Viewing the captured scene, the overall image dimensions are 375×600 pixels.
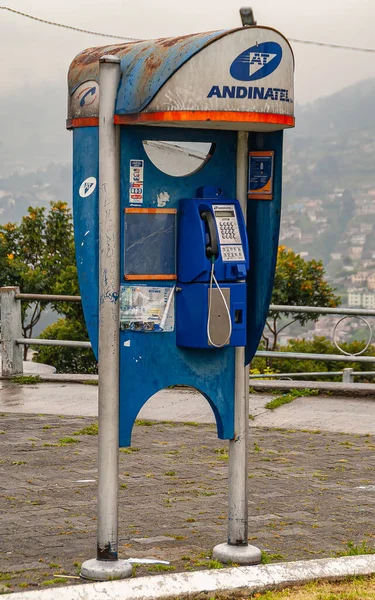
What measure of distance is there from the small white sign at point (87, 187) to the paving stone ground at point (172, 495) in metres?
1.81

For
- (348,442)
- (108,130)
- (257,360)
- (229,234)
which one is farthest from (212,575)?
(257,360)

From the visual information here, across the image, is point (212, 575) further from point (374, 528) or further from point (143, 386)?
point (374, 528)

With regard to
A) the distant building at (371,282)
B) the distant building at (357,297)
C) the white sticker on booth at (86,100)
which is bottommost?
the distant building at (357,297)

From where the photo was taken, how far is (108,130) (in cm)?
528

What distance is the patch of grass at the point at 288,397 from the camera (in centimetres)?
1071

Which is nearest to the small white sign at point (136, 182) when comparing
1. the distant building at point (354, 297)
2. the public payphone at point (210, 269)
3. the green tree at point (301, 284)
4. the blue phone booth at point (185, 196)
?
the blue phone booth at point (185, 196)

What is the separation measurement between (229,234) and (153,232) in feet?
1.22

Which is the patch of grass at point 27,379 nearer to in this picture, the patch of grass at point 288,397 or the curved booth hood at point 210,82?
the patch of grass at point 288,397

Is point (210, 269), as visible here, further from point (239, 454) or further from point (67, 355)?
point (67, 355)

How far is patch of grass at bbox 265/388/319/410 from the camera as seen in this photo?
1071cm

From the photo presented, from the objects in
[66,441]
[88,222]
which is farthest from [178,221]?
[66,441]

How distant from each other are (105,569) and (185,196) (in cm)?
184

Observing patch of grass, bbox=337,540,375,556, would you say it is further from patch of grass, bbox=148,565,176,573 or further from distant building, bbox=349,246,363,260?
distant building, bbox=349,246,363,260

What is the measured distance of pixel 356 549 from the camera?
18.8 feet
